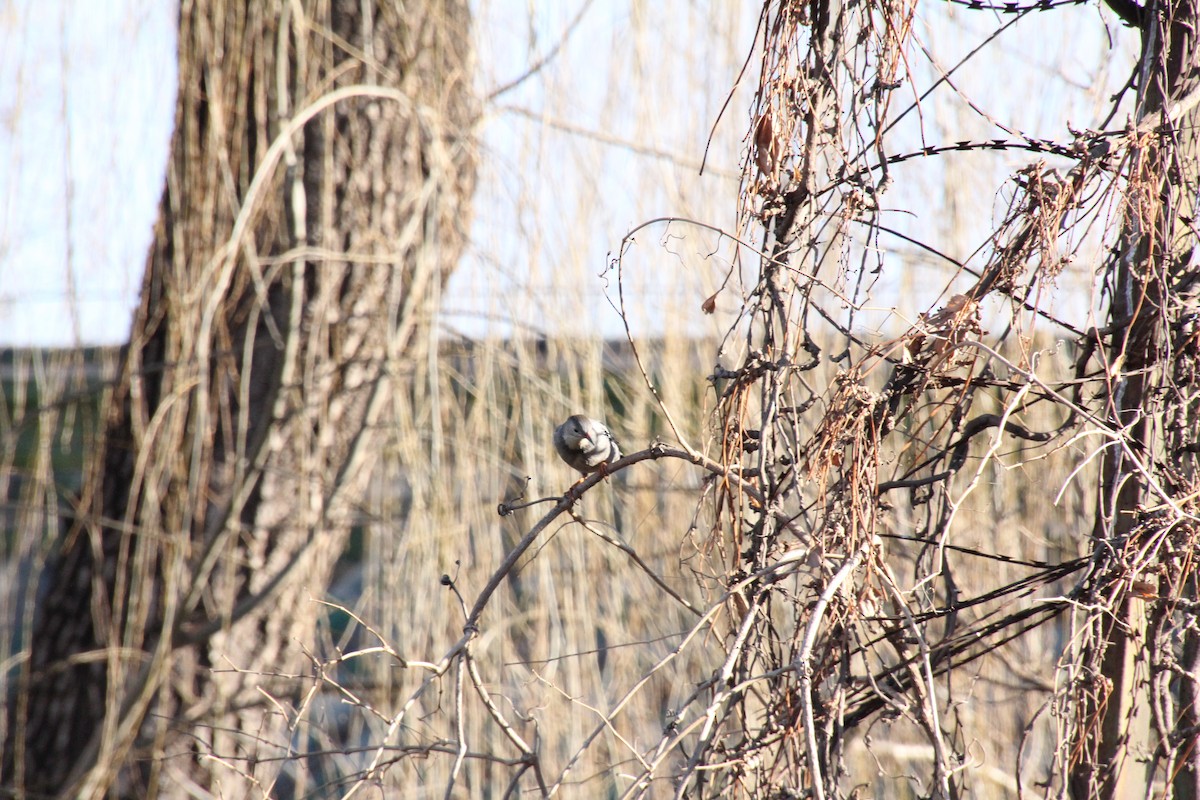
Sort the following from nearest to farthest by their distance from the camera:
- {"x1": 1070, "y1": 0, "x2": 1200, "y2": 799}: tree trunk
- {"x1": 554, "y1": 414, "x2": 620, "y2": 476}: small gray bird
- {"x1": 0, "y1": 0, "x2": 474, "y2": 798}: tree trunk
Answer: {"x1": 1070, "y1": 0, "x2": 1200, "y2": 799}: tree trunk, {"x1": 554, "y1": 414, "x2": 620, "y2": 476}: small gray bird, {"x1": 0, "y1": 0, "x2": 474, "y2": 798}: tree trunk

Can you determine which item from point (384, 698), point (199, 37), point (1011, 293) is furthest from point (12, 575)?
point (1011, 293)

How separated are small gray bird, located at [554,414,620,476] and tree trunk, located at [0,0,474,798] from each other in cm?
113

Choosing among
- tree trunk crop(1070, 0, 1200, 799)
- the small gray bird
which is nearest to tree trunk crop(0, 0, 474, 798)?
the small gray bird

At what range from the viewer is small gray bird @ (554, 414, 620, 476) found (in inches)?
81.8

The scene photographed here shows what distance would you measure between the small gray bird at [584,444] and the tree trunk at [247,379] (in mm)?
1134

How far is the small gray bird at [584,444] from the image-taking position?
208 centimetres

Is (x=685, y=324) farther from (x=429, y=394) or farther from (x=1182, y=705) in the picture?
(x=1182, y=705)

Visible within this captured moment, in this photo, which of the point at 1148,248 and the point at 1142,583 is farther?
the point at 1148,248

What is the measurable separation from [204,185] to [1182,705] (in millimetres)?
2723

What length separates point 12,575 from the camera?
315cm

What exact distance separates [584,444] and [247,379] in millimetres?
1350

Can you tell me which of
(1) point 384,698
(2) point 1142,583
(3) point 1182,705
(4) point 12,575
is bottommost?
(1) point 384,698

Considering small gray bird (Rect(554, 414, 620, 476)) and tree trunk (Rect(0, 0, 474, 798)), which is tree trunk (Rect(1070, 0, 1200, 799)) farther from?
tree trunk (Rect(0, 0, 474, 798))

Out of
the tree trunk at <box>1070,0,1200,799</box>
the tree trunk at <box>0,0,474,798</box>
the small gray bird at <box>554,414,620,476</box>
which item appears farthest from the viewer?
the tree trunk at <box>0,0,474,798</box>
